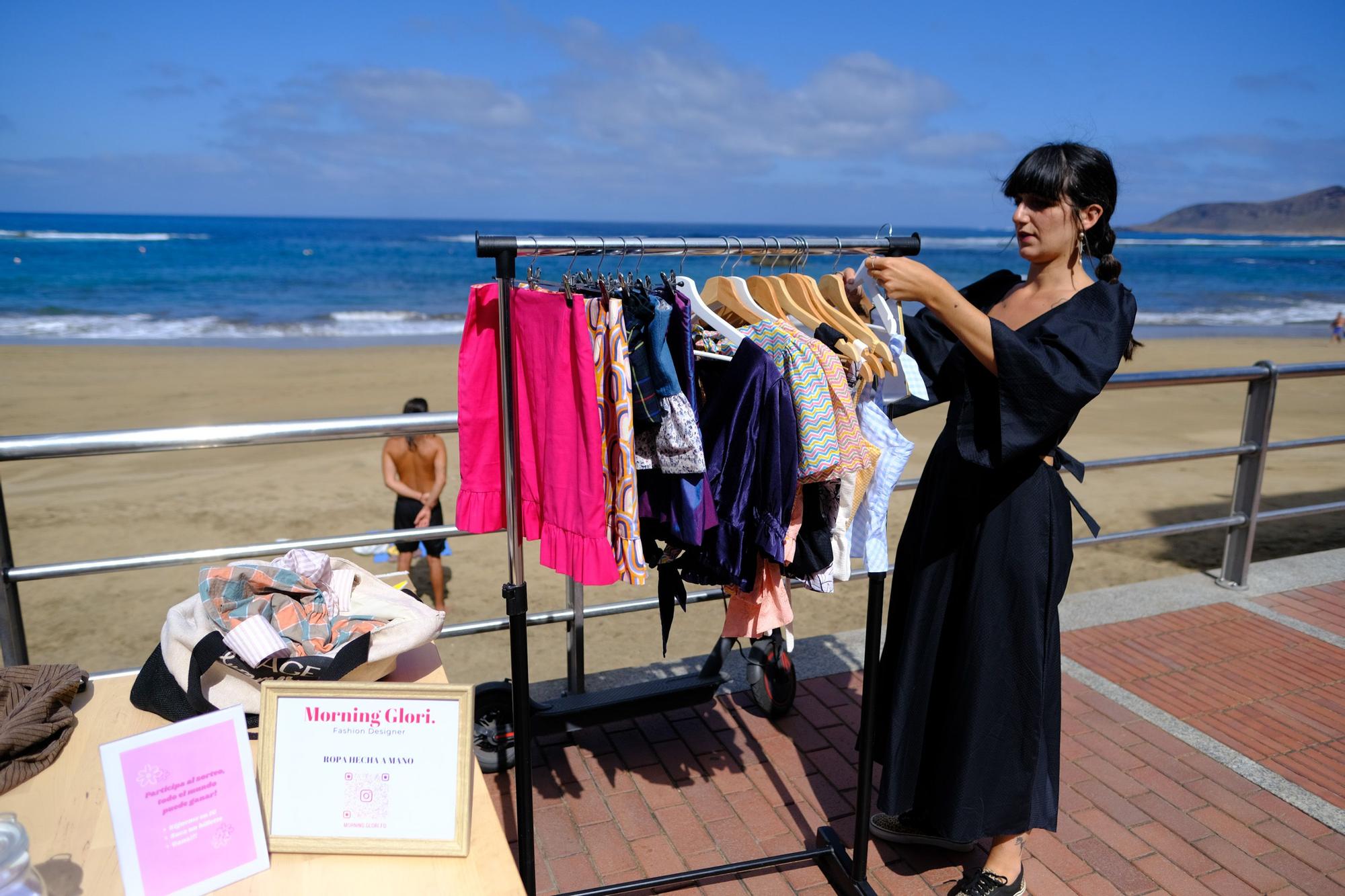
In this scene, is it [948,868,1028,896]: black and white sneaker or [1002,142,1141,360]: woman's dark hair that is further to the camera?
[948,868,1028,896]: black and white sneaker

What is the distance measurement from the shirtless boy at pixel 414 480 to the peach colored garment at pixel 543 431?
4.05 meters

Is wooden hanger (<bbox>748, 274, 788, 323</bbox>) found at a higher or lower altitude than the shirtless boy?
higher

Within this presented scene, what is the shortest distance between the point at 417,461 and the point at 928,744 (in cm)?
447

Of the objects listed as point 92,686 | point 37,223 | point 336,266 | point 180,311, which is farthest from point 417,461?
point 37,223

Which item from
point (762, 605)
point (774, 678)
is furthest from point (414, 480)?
point (762, 605)

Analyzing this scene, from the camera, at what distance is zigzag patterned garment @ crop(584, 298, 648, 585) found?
6.98 feet

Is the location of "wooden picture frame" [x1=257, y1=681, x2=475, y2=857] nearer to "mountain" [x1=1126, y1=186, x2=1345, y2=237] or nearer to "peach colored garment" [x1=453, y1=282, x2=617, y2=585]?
"peach colored garment" [x1=453, y1=282, x2=617, y2=585]

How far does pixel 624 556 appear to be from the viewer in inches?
88.4

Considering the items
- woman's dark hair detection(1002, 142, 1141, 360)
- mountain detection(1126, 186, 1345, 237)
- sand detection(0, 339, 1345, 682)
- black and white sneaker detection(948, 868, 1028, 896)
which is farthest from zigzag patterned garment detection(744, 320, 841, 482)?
mountain detection(1126, 186, 1345, 237)

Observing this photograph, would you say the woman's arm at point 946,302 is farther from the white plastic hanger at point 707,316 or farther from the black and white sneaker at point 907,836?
the black and white sneaker at point 907,836

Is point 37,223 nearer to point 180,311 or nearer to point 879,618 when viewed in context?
point 180,311

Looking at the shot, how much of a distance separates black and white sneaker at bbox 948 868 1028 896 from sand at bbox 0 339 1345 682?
2570mm

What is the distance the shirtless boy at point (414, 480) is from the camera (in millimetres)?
6258

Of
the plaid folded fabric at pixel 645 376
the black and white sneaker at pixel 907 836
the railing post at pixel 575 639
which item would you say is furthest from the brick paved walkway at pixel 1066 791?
the plaid folded fabric at pixel 645 376
